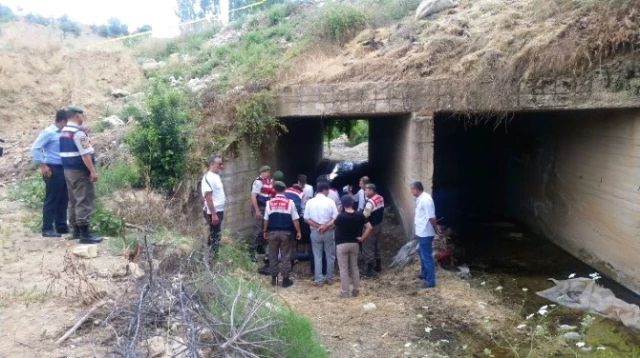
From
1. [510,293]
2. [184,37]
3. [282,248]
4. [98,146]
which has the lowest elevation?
[510,293]

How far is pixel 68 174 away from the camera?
21.8 ft

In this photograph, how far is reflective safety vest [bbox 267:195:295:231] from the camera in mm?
7816

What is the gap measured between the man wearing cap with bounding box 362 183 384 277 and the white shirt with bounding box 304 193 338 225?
546mm

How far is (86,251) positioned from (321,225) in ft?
10.8

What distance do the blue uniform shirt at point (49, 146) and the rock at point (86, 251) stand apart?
58.8 inches

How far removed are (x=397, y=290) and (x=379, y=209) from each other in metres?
1.33

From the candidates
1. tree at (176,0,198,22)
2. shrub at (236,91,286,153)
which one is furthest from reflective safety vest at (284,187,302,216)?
tree at (176,0,198,22)

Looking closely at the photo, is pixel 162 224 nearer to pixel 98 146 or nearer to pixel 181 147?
pixel 181 147

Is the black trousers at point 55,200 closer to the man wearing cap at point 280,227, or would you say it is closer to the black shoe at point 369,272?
the man wearing cap at point 280,227

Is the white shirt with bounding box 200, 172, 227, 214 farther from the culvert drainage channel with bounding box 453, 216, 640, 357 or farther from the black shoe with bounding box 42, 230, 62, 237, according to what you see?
the culvert drainage channel with bounding box 453, 216, 640, 357

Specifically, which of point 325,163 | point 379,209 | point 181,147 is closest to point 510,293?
point 379,209

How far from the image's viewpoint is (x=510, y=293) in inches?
301

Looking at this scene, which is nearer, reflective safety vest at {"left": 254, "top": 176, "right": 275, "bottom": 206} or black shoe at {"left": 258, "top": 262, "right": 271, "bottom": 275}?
black shoe at {"left": 258, "top": 262, "right": 271, "bottom": 275}

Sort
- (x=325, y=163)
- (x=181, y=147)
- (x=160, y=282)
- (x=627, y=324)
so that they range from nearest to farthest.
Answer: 1. (x=160, y=282)
2. (x=627, y=324)
3. (x=181, y=147)
4. (x=325, y=163)
